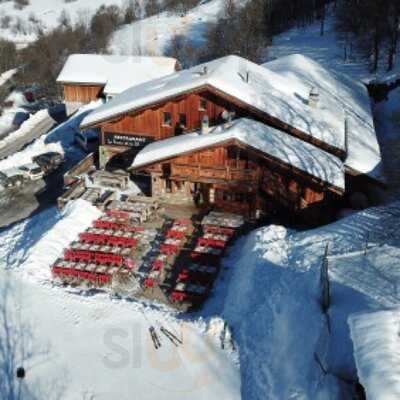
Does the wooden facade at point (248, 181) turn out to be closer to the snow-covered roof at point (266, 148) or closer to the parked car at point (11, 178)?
the snow-covered roof at point (266, 148)

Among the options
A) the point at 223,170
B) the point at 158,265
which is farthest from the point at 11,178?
the point at 158,265

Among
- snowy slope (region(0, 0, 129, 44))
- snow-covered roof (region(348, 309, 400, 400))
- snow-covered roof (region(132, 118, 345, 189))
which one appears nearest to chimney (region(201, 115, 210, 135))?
snow-covered roof (region(132, 118, 345, 189))

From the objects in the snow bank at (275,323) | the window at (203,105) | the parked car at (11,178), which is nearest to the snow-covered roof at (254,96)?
the window at (203,105)

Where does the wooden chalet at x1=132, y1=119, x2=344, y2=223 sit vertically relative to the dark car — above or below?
above

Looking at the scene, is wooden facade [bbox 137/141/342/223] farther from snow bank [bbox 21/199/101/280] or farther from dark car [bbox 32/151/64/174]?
dark car [bbox 32/151/64/174]

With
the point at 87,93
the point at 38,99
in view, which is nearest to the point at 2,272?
the point at 87,93

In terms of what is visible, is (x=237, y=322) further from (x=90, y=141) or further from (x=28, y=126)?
(x=28, y=126)
